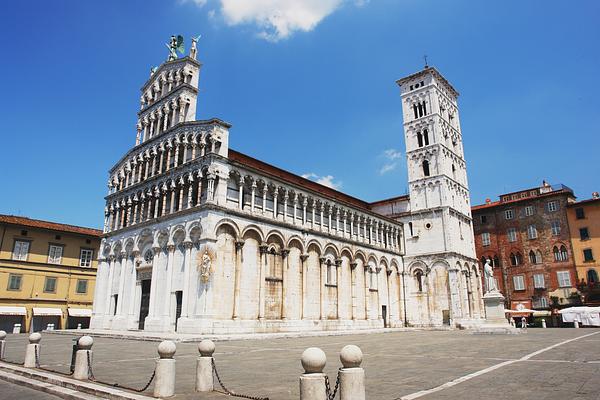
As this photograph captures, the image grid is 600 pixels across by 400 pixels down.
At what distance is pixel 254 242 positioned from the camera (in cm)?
2828

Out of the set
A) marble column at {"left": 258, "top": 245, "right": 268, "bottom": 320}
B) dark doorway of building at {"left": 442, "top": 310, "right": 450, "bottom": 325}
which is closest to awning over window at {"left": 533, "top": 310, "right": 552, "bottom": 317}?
dark doorway of building at {"left": 442, "top": 310, "right": 450, "bottom": 325}

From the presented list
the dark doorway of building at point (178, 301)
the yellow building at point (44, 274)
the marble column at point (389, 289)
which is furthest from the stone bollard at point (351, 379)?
the yellow building at point (44, 274)

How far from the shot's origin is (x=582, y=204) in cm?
4325

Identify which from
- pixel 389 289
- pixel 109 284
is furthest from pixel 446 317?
pixel 109 284

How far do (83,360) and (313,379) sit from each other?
6.36 meters

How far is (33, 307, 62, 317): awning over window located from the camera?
1474 inches

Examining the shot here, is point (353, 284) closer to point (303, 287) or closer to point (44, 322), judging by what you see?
point (303, 287)

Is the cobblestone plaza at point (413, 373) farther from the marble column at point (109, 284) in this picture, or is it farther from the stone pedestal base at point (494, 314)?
the marble column at point (109, 284)

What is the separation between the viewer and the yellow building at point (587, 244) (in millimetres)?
41125

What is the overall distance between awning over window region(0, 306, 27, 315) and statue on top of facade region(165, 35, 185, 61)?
26.0m

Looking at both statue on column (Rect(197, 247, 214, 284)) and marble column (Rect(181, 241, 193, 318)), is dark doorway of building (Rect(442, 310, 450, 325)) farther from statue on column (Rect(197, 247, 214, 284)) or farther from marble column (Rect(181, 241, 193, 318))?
marble column (Rect(181, 241, 193, 318))

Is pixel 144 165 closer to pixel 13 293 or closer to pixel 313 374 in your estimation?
pixel 13 293

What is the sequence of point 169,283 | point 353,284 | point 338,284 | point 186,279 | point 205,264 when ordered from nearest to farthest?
point 205,264 < point 186,279 < point 169,283 < point 338,284 < point 353,284

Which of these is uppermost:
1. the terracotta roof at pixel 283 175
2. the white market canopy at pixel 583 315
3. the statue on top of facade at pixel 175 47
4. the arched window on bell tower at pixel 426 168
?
the statue on top of facade at pixel 175 47
